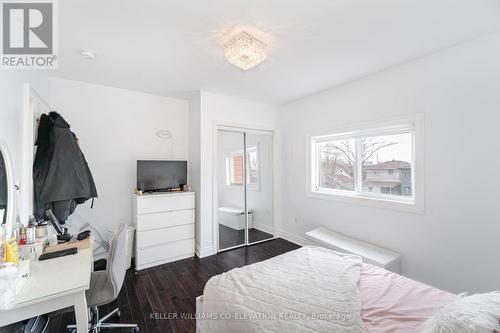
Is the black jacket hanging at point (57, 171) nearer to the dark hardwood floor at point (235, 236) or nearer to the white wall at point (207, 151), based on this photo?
the white wall at point (207, 151)

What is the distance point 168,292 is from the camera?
2320 millimetres

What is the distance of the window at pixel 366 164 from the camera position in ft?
8.14

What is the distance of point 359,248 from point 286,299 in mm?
1654

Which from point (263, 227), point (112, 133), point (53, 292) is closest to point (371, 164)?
point (263, 227)

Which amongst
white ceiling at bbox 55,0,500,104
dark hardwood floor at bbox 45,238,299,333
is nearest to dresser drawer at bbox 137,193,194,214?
dark hardwood floor at bbox 45,238,299,333

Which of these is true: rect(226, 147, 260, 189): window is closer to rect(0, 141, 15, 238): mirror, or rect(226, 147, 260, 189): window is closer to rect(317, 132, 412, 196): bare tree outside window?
rect(317, 132, 412, 196): bare tree outside window

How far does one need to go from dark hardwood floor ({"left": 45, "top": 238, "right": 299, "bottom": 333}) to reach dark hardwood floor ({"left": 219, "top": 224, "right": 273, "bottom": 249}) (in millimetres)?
160

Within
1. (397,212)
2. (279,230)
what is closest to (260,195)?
(279,230)

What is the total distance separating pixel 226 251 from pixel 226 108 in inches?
91.7

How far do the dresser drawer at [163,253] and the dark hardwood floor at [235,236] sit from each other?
51 cm

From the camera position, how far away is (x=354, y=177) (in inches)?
119

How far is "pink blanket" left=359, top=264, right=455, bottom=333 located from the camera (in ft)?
3.68

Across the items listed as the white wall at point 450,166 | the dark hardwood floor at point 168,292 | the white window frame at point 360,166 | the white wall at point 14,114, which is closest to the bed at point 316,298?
the dark hardwood floor at point 168,292

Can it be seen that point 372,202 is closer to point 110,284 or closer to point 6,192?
point 110,284
